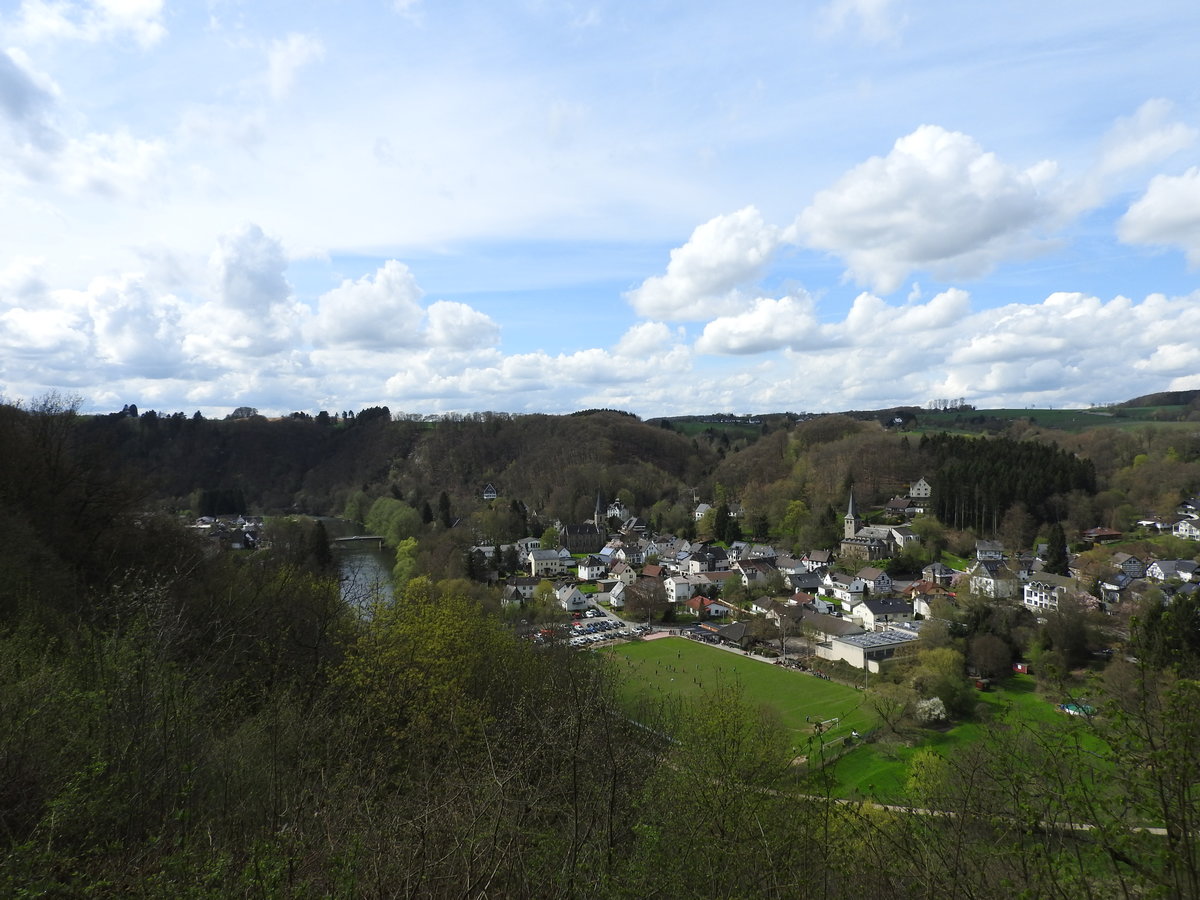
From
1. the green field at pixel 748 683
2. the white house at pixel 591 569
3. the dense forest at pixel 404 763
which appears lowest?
the white house at pixel 591 569

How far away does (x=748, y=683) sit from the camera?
2500 centimetres

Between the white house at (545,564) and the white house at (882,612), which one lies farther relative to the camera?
the white house at (545,564)

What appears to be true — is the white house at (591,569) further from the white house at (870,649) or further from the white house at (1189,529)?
the white house at (1189,529)

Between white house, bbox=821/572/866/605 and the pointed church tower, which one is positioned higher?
the pointed church tower

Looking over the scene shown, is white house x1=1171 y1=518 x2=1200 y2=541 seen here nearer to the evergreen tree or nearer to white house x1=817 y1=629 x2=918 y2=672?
the evergreen tree

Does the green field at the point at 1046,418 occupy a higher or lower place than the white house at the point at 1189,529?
higher

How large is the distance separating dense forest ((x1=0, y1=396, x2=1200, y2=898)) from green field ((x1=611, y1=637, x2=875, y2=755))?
544 cm

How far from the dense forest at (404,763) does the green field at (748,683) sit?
5.44 meters

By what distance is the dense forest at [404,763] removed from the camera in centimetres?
321

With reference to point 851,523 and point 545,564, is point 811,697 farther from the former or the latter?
point 545,564

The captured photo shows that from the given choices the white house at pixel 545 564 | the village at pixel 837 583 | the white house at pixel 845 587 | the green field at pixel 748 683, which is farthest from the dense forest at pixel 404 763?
the white house at pixel 545 564

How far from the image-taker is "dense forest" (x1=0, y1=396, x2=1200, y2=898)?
3207mm

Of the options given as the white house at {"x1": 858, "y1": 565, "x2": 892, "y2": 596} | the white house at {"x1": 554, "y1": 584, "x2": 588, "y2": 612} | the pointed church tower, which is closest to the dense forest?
the white house at {"x1": 554, "y1": 584, "x2": 588, "y2": 612}

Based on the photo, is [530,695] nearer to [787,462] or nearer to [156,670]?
[156,670]
